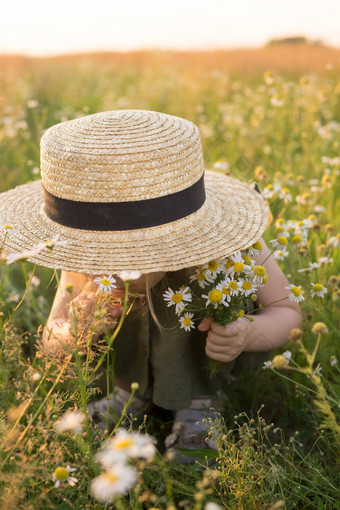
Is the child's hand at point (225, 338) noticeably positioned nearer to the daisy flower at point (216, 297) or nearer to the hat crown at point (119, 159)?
the daisy flower at point (216, 297)

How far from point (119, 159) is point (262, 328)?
773 mm

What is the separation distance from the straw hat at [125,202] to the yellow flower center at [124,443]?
0.63 metres

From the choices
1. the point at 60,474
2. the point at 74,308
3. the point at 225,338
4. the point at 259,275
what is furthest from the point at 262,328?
the point at 60,474

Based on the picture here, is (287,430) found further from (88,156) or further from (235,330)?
(88,156)

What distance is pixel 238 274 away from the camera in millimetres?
1561

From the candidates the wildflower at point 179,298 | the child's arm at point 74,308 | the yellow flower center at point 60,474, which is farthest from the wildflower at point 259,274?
the yellow flower center at point 60,474

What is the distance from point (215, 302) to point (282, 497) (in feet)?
1.77

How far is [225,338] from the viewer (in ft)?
5.47

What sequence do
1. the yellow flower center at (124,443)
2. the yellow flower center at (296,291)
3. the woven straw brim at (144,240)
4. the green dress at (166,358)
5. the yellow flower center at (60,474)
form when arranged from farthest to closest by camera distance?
the green dress at (166,358) < the yellow flower center at (296,291) < the woven straw brim at (144,240) < the yellow flower center at (60,474) < the yellow flower center at (124,443)

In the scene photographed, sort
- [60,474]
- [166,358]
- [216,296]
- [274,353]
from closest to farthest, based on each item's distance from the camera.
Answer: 1. [60,474]
2. [216,296]
3. [166,358]
4. [274,353]

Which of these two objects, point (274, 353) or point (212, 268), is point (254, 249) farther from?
point (274, 353)

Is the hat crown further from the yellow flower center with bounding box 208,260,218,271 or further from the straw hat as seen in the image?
the yellow flower center with bounding box 208,260,218,271

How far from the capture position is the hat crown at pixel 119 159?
151 centimetres

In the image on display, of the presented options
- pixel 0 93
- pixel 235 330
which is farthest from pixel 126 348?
pixel 0 93
